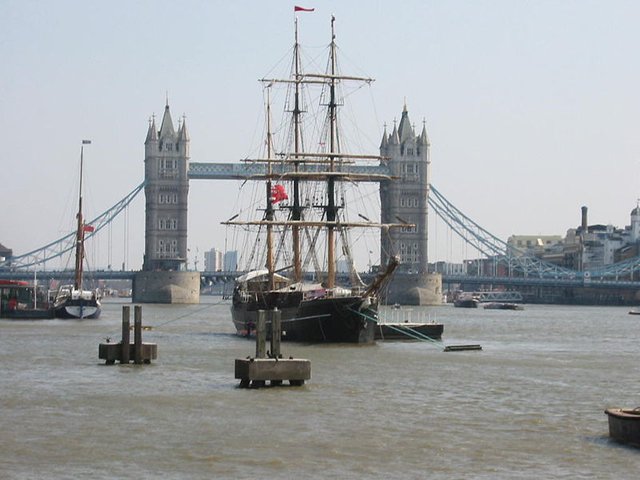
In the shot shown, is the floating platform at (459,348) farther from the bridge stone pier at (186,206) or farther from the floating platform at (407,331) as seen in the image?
the bridge stone pier at (186,206)

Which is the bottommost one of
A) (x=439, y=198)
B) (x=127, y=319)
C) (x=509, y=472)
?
(x=509, y=472)

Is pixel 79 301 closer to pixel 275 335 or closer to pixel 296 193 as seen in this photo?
pixel 296 193

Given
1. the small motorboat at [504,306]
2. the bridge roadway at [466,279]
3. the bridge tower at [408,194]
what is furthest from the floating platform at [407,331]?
the bridge tower at [408,194]

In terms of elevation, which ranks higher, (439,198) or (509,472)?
(439,198)

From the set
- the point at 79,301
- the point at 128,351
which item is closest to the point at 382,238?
the point at 79,301

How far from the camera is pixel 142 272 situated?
553ft

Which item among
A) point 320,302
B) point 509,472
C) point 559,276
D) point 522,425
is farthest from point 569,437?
point 559,276

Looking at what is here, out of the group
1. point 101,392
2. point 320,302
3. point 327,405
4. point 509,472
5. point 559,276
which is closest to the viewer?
point 509,472

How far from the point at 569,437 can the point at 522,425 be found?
207 cm

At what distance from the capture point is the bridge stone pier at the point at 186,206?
167000 millimetres

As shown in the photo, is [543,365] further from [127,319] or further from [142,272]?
[142,272]

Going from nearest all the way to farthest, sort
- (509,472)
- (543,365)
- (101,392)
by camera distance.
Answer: (509,472), (101,392), (543,365)

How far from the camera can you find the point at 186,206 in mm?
177750

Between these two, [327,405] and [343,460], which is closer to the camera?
[343,460]
